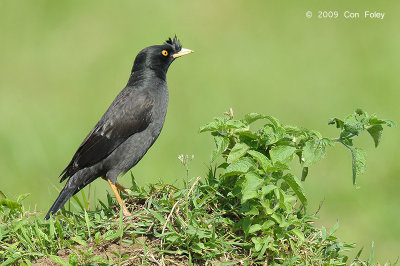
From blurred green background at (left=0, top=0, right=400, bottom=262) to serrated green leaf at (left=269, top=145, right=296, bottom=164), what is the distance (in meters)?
3.74

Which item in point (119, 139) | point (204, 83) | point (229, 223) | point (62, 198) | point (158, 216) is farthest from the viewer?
point (204, 83)

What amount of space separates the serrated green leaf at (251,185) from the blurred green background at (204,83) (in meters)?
3.85

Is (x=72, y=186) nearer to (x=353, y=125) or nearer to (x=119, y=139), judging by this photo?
(x=119, y=139)

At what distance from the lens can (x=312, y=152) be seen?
4.38 m

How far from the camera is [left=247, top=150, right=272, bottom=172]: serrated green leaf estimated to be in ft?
14.3

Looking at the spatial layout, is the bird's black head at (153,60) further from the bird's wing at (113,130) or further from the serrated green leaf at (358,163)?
the serrated green leaf at (358,163)

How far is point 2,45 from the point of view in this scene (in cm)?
1273

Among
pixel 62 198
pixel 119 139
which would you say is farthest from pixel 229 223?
pixel 119 139

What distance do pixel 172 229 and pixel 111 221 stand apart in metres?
0.55

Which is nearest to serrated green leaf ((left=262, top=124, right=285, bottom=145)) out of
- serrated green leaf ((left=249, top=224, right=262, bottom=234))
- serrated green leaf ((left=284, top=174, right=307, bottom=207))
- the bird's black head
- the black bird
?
serrated green leaf ((left=284, top=174, right=307, bottom=207))

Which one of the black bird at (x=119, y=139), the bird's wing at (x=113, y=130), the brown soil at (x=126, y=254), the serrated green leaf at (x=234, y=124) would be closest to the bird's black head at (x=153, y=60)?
the black bird at (x=119, y=139)

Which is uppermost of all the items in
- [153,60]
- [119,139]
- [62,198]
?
[153,60]

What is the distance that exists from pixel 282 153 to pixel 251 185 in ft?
0.98

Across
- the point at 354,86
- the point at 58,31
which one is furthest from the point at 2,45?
the point at 354,86
